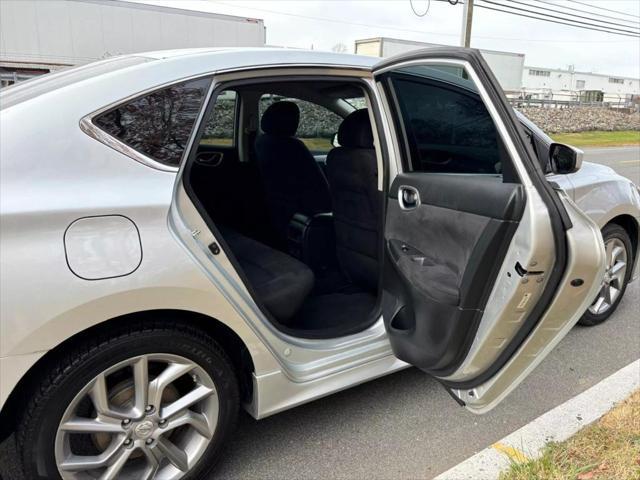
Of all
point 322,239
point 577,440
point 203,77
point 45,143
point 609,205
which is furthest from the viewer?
point 322,239

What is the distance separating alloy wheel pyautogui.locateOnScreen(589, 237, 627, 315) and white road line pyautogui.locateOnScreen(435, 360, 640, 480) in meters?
0.67

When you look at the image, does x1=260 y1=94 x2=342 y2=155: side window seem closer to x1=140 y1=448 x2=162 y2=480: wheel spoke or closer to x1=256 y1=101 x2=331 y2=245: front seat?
x1=256 y1=101 x2=331 y2=245: front seat

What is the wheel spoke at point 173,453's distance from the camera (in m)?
1.93

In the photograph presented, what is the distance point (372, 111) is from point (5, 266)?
5.63 ft

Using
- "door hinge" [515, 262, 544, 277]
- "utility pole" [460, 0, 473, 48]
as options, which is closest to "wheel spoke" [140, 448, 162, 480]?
"door hinge" [515, 262, 544, 277]

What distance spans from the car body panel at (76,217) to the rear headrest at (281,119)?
1356 millimetres

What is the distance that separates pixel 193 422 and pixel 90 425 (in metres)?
0.38

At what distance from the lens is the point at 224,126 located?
11.8ft

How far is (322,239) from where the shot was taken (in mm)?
3568

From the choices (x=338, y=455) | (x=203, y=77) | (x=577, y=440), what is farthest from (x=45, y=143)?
(x=577, y=440)

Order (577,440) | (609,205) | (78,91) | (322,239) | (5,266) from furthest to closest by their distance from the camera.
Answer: (322,239), (609,205), (577,440), (78,91), (5,266)

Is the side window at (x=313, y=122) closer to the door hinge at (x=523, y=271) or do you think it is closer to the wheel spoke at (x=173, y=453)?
the door hinge at (x=523, y=271)

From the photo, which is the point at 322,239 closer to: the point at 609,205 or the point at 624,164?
the point at 609,205

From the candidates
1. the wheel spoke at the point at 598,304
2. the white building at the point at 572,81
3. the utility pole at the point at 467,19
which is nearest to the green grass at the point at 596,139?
the utility pole at the point at 467,19
